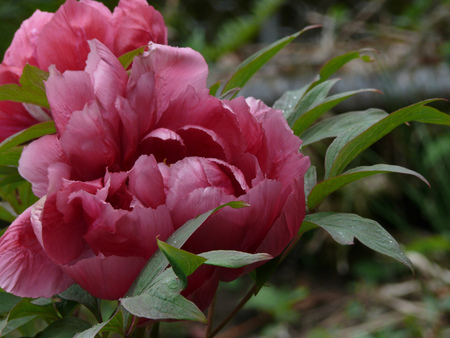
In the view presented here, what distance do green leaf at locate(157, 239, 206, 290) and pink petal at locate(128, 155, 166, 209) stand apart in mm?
41

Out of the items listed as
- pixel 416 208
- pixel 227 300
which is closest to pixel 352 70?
pixel 416 208

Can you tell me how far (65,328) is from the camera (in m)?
0.30

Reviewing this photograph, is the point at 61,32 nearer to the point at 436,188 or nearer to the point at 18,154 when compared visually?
the point at 18,154

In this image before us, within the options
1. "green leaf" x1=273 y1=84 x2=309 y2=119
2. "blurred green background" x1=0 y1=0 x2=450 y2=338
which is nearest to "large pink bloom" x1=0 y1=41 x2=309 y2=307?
"green leaf" x1=273 y1=84 x2=309 y2=119

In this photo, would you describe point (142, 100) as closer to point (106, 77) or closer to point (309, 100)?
point (106, 77)

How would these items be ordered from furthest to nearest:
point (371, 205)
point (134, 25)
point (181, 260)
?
point (371, 205), point (134, 25), point (181, 260)

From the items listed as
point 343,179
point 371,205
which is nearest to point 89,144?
point 343,179

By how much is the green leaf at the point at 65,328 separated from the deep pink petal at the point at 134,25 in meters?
0.16

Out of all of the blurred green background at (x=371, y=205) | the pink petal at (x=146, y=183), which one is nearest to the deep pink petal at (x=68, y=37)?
the pink petal at (x=146, y=183)

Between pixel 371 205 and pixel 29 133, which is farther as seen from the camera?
pixel 371 205

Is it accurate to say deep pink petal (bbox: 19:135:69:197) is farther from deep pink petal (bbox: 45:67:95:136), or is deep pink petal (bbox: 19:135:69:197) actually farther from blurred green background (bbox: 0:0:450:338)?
blurred green background (bbox: 0:0:450:338)

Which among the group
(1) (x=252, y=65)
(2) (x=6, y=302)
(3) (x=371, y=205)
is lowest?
(3) (x=371, y=205)

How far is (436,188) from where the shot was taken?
1611 mm

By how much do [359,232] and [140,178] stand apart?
120 mm
